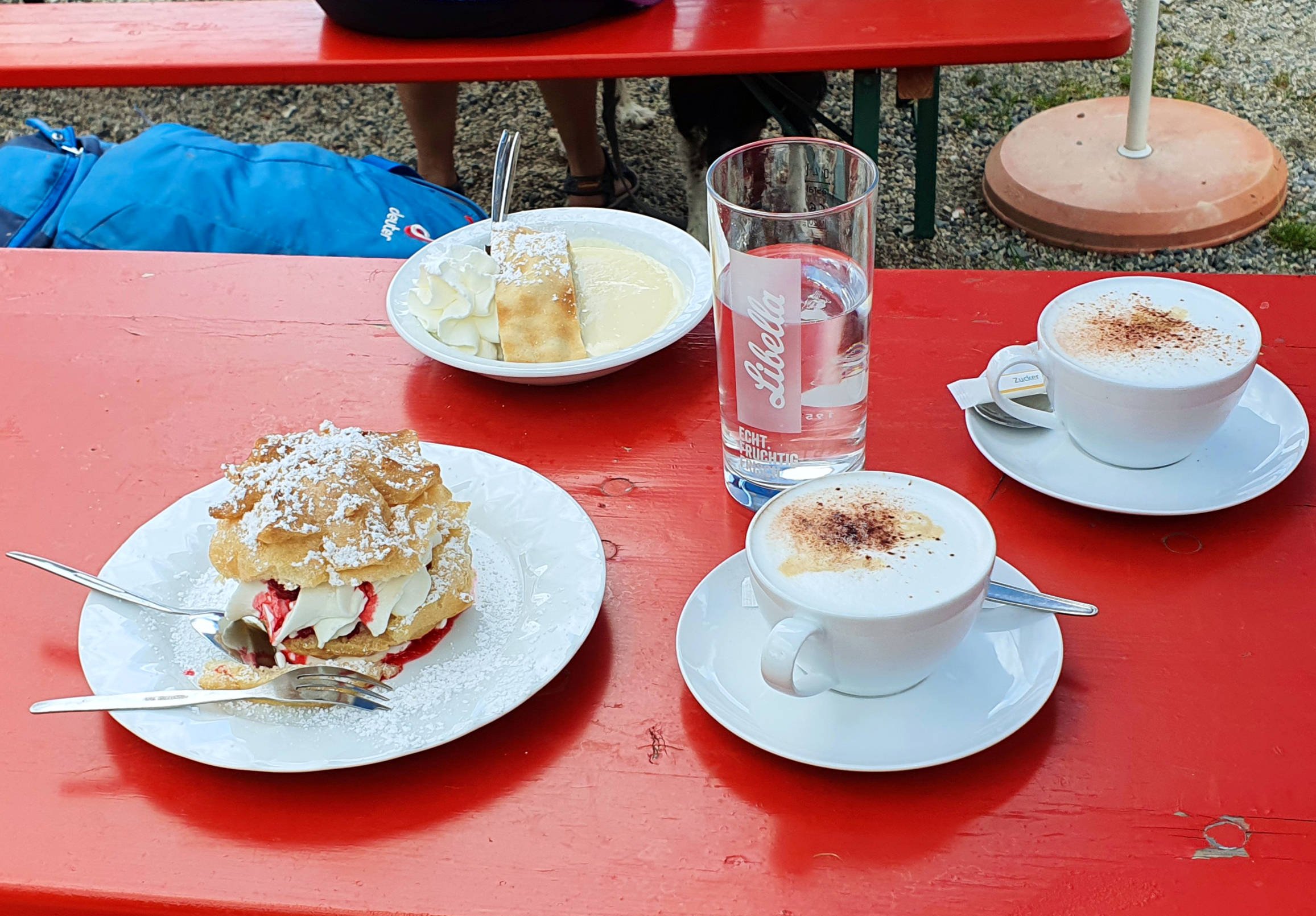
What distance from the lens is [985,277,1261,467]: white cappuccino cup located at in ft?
2.86

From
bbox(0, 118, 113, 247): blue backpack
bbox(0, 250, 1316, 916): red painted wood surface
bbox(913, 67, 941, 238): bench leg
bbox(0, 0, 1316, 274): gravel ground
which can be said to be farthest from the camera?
bbox(0, 0, 1316, 274): gravel ground

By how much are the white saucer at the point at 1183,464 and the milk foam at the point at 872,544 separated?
19 centimetres

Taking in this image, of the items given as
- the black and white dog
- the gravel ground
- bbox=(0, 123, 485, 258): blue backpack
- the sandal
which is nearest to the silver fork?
bbox=(0, 123, 485, 258): blue backpack

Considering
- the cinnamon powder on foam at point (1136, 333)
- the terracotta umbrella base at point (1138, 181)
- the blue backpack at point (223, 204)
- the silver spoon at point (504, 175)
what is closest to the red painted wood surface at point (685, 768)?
the cinnamon powder on foam at point (1136, 333)

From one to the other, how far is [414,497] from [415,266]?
1.53ft

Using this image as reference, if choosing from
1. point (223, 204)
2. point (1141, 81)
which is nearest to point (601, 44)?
point (223, 204)

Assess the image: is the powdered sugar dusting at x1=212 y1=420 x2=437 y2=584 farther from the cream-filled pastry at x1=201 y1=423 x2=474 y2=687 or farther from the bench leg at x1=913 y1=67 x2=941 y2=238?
the bench leg at x1=913 y1=67 x2=941 y2=238

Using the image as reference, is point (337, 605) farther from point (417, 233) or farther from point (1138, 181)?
point (1138, 181)

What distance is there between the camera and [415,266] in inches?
49.7

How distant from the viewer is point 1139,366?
2.91 feet

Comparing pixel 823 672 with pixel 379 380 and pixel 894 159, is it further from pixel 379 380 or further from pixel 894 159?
pixel 894 159

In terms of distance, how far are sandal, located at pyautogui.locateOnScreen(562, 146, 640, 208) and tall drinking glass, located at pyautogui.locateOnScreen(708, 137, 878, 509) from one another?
232 cm

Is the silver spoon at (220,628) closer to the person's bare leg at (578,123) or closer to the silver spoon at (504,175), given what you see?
the silver spoon at (504,175)

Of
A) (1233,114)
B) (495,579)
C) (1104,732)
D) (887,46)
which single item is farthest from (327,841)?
(1233,114)
